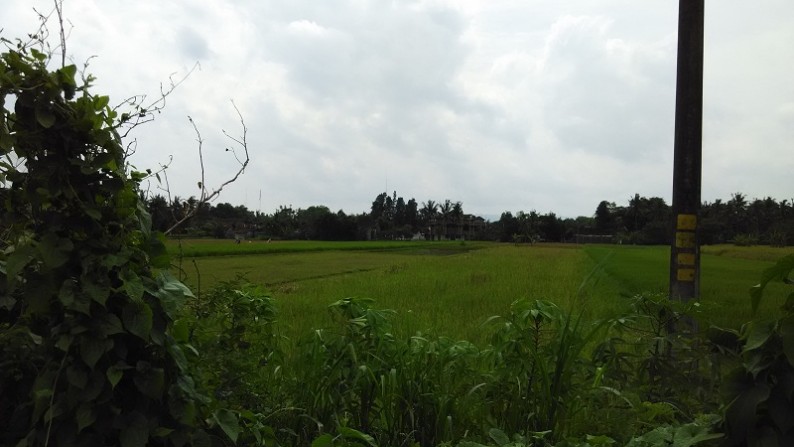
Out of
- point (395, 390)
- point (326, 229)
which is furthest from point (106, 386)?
point (326, 229)

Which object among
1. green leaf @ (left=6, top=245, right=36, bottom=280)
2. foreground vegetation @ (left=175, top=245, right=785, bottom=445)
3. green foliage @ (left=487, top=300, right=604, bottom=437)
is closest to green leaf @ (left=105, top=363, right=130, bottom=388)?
green leaf @ (left=6, top=245, right=36, bottom=280)

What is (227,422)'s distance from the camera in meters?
1.26

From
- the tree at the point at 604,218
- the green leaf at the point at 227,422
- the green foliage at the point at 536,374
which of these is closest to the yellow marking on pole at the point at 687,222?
the green foliage at the point at 536,374

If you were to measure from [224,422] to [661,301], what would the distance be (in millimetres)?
1506

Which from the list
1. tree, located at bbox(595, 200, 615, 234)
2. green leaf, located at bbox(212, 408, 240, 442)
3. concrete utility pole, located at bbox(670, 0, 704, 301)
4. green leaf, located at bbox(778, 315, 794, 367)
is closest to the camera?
green leaf, located at bbox(778, 315, 794, 367)

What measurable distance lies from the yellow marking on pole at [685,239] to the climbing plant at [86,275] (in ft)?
8.52

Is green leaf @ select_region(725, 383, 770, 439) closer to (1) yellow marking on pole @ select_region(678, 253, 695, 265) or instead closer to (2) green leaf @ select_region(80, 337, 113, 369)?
(2) green leaf @ select_region(80, 337, 113, 369)

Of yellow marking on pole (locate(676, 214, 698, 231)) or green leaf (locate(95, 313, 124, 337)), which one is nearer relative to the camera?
green leaf (locate(95, 313, 124, 337))

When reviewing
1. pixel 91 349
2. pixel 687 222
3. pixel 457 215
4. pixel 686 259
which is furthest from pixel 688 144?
pixel 457 215

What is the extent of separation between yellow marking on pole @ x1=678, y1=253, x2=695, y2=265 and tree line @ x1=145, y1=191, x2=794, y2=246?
86.4ft

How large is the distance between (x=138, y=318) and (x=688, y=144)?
277 centimetres

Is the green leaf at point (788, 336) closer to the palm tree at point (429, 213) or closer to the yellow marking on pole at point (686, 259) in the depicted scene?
the yellow marking on pole at point (686, 259)

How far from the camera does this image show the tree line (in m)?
37.0

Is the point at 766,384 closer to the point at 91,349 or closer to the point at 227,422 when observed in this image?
the point at 227,422
